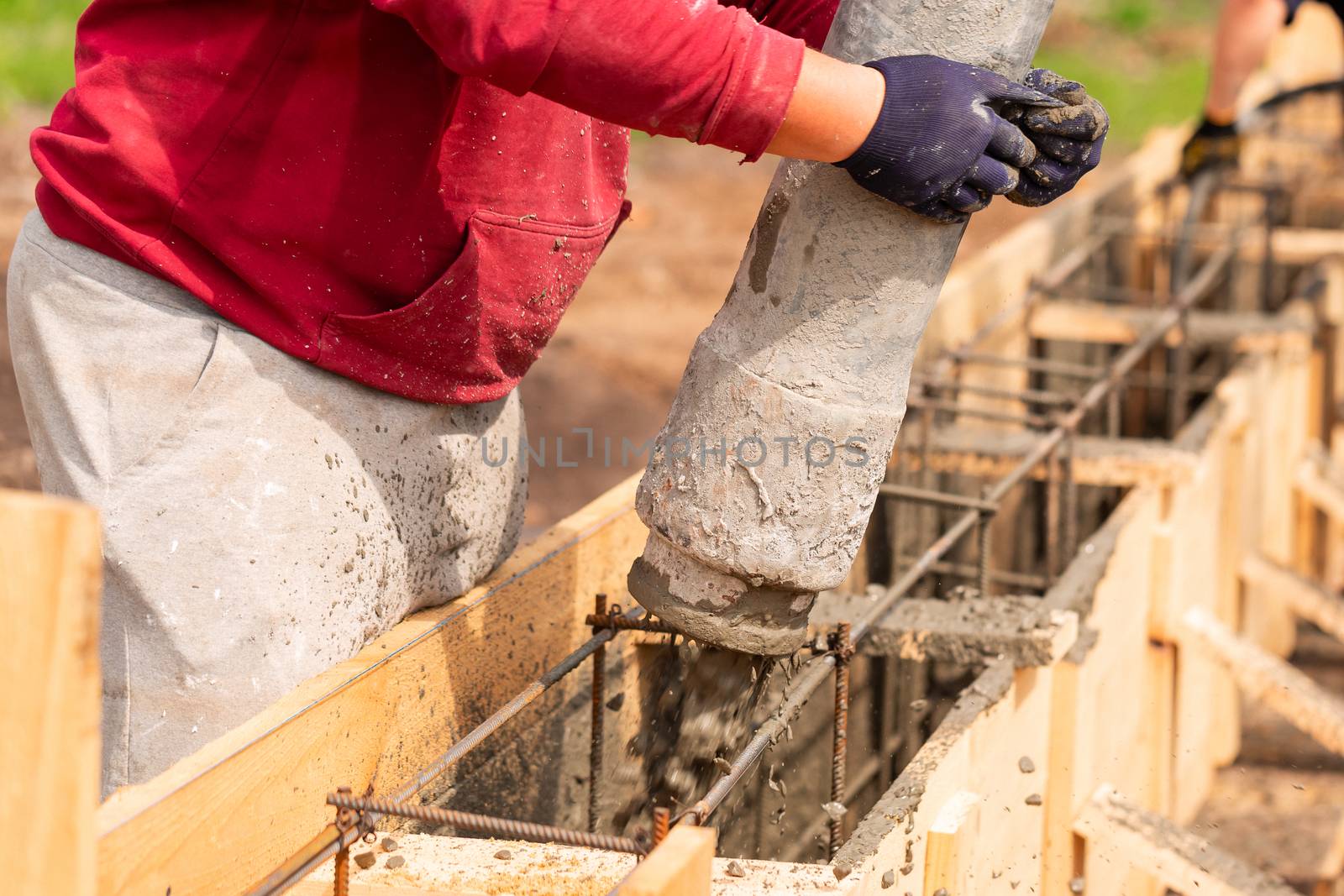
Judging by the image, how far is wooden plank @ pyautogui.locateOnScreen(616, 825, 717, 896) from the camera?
1.67 metres

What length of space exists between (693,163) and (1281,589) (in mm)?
8029

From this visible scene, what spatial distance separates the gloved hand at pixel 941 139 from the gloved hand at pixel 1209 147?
5549 mm

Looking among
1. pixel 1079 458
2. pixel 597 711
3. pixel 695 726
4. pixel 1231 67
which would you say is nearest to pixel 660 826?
pixel 695 726

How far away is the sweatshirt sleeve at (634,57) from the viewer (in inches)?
70.2

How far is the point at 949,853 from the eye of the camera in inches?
97.7

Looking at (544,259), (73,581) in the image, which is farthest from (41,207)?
(73,581)

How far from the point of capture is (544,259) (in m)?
2.49

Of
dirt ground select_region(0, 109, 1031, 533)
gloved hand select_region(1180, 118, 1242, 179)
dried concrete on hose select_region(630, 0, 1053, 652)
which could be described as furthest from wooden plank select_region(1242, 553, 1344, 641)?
dried concrete on hose select_region(630, 0, 1053, 652)

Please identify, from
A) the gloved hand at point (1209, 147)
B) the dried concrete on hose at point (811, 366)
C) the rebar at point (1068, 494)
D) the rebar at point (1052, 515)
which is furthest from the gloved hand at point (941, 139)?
the gloved hand at point (1209, 147)

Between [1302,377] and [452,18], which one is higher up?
[452,18]

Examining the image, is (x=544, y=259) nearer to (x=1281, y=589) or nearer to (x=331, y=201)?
(x=331, y=201)

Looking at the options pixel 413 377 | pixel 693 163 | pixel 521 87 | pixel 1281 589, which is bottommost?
pixel 1281 589

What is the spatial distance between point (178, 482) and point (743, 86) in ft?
3.35

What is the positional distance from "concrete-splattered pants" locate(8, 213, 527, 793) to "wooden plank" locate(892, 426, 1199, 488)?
2428 mm
